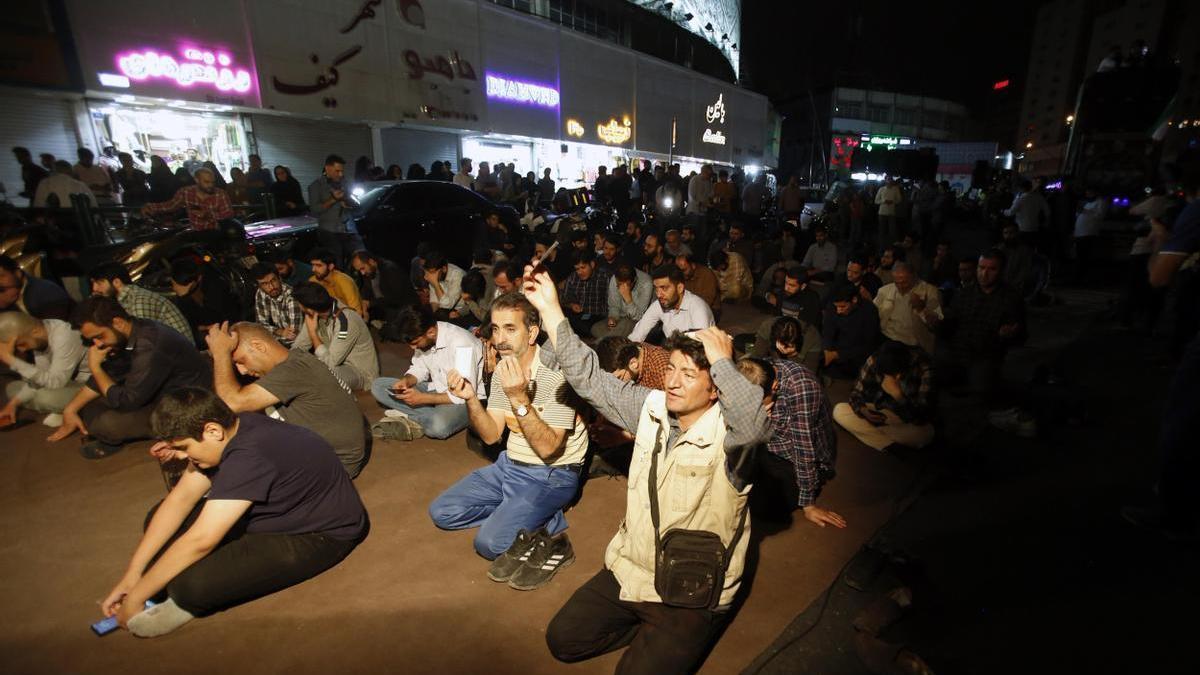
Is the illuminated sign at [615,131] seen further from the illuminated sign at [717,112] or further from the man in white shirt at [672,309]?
the man in white shirt at [672,309]

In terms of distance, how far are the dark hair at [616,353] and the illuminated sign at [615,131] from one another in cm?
2131

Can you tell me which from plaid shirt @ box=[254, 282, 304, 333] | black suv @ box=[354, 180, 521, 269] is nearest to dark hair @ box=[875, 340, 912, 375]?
plaid shirt @ box=[254, 282, 304, 333]

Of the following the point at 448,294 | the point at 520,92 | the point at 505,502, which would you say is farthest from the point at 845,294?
the point at 520,92

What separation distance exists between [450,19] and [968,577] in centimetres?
1874

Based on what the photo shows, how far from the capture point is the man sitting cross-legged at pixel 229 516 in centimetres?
254

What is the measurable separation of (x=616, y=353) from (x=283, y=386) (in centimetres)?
215

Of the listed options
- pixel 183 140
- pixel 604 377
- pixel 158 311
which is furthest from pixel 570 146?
pixel 604 377

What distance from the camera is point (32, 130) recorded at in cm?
980

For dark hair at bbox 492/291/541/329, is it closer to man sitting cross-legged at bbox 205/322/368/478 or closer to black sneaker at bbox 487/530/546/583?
black sneaker at bbox 487/530/546/583

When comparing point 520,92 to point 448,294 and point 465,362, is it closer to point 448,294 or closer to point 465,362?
point 448,294

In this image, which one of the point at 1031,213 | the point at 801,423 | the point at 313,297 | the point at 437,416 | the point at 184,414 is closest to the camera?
the point at 184,414

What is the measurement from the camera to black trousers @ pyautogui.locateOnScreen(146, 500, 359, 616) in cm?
270

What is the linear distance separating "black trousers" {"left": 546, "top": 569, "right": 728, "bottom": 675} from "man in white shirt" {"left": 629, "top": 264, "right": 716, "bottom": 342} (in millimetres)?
3211

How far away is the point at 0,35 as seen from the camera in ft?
30.3
